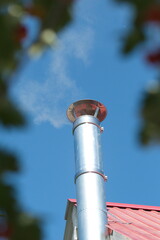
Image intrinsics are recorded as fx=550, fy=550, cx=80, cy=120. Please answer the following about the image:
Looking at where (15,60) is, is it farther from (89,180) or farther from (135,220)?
(135,220)

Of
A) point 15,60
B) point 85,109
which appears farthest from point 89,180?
point 15,60

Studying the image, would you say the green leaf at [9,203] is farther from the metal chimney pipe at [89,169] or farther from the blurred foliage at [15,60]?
the metal chimney pipe at [89,169]

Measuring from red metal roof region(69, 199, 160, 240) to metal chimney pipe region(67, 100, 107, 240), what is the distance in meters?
0.31

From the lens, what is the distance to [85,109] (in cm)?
1005

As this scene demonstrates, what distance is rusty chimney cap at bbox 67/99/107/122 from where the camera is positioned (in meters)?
10.0

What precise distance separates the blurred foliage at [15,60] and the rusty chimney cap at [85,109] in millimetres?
8632

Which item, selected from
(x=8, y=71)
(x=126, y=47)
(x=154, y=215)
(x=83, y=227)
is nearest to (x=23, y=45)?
(x=8, y=71)

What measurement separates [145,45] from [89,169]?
304 inches

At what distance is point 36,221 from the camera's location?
120cm

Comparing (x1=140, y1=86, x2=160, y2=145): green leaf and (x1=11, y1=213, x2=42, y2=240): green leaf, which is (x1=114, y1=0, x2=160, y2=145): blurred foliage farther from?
(x1=11, y1=213, x2=42, y2=240): green leaf

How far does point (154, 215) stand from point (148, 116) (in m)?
8.93

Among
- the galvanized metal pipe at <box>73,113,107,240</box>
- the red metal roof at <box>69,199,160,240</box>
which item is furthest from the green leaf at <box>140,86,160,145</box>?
the galvanized metal pipe at <box>73,113,107,240</box>

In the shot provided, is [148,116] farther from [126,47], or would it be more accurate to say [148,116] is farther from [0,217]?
[0,217]

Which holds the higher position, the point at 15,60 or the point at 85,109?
the point at 85,109
